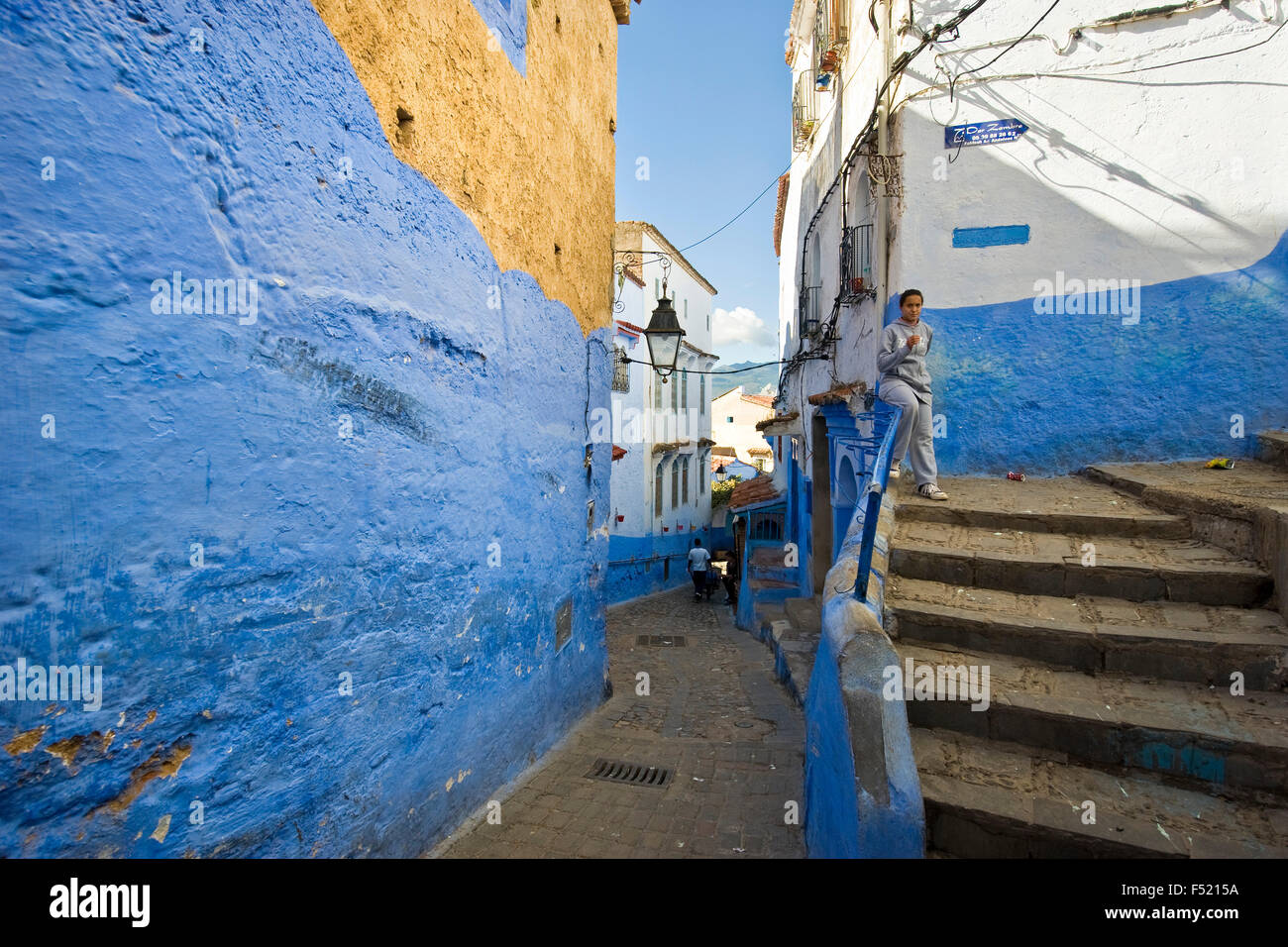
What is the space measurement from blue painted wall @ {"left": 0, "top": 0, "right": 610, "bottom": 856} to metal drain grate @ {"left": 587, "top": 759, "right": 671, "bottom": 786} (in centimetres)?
118

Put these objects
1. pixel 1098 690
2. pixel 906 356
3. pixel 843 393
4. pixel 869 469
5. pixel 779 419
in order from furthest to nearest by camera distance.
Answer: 1. pixel 779 419
2. pixel 843 393
3. pixel 869 469
4. pixel 906 356
5. pixel 1098 690

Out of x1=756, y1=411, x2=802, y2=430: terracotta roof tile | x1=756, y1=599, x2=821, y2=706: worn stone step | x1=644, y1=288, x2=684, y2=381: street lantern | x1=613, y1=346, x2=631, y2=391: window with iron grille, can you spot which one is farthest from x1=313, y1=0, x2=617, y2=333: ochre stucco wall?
x1=613, y1=346, x2=631, y2=391: window with iron grille

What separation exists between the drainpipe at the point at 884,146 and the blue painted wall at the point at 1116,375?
553mm

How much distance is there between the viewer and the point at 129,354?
231 cm

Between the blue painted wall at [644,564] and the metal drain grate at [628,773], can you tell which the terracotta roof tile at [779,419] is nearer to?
the blue painted wall at [644,564]

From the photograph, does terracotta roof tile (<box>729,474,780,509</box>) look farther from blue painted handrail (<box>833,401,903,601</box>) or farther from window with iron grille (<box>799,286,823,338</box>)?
blue painted handrail (<box>833,401,903,601</box>)

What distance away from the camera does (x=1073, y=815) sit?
106 inches

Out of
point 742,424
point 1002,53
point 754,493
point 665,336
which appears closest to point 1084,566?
point 1002,53

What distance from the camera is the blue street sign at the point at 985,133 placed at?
21.0ft

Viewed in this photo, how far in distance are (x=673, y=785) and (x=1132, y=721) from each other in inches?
126

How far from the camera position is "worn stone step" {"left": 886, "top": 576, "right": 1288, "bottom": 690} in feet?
10.5

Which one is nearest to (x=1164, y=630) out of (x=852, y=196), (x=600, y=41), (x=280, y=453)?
(x=280, y=453)

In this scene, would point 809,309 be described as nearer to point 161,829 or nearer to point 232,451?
point 232,451
